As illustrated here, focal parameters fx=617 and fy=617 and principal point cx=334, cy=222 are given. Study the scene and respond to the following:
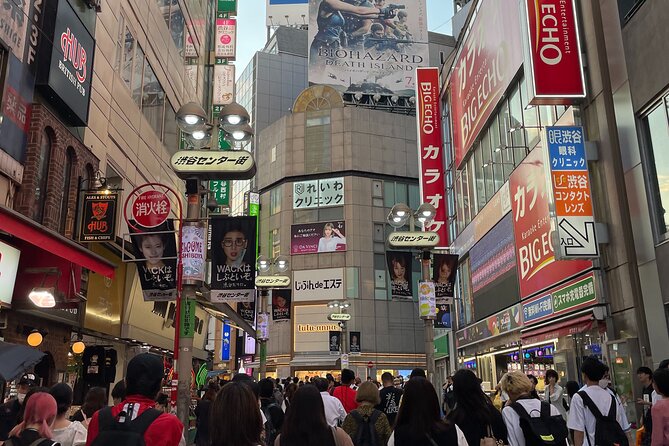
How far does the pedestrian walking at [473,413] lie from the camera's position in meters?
5.25

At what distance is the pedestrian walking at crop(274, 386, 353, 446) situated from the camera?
175 inches

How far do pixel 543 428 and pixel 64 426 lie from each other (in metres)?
4.49

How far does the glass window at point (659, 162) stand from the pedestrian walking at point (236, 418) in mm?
11471

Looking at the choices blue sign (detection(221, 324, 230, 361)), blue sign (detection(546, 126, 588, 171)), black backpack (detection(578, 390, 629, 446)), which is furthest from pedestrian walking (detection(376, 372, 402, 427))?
blue sign (detection(221, 324, 230, 361))

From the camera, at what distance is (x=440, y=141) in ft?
106

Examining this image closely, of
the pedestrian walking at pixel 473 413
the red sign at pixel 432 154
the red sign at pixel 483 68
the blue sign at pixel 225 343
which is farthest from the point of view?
the blue sign at pixel 225 343

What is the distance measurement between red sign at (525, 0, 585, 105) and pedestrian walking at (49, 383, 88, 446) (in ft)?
41.8

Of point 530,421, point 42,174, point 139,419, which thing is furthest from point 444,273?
point 139,419

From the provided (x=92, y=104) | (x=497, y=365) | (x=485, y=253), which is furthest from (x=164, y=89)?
(x=497, y=365)

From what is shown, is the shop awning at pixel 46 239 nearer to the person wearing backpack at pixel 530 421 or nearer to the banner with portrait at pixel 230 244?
the banner with portrait at pixel 230 244

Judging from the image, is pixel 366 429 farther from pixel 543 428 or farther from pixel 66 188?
pixel 66 188

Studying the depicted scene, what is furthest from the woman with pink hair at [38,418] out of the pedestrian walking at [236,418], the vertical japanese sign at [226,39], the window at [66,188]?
the vertical japanese sign at [226,39]

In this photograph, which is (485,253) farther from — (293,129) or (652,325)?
(293,129)

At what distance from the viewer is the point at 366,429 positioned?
6.61 metres
